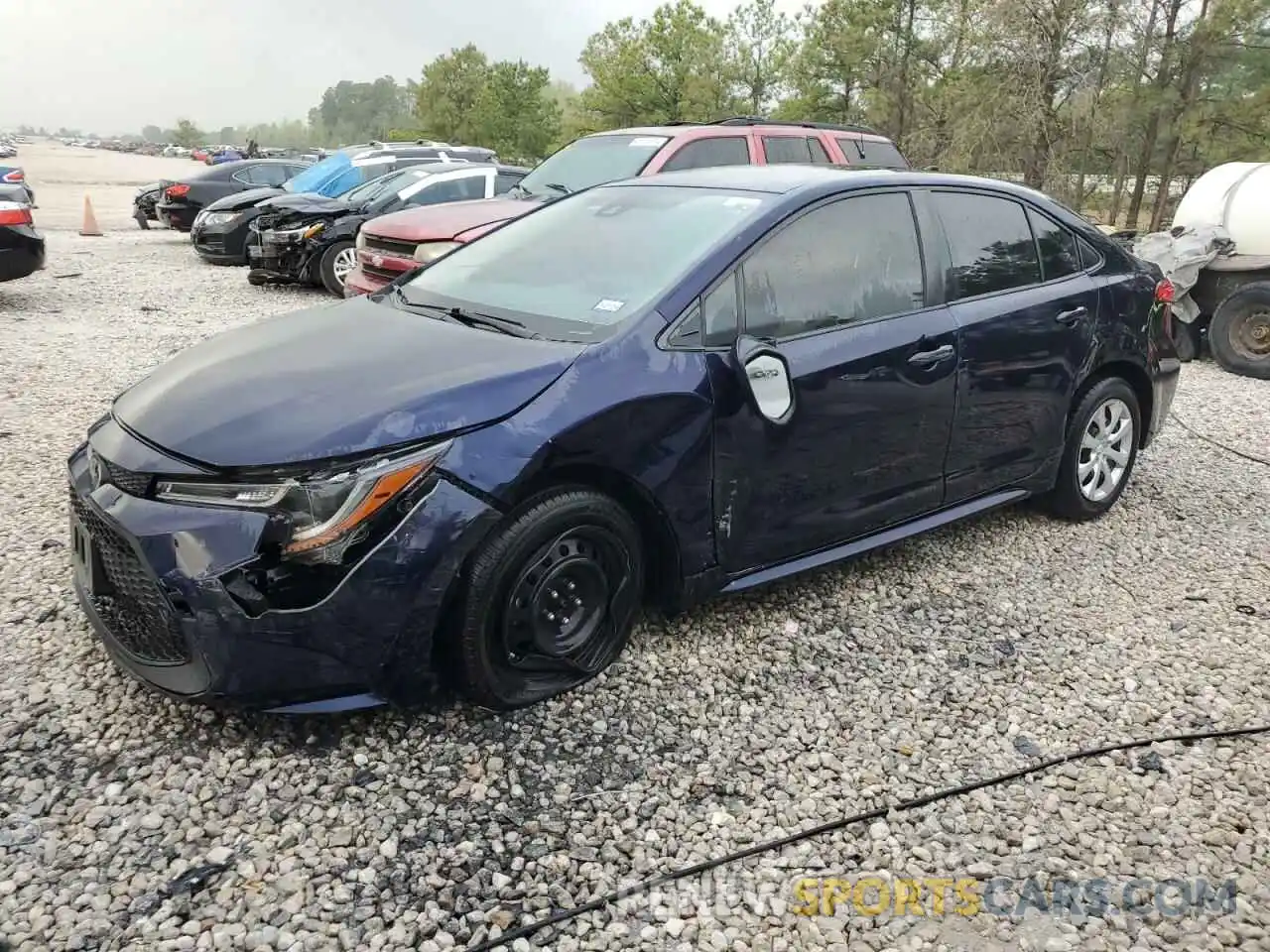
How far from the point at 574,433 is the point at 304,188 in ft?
45.7

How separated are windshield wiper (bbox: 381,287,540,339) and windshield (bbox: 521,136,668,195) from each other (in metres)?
4.84

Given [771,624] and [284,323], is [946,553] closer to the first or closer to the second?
[771,624]

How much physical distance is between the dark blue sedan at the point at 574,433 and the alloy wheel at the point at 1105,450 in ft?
0.95

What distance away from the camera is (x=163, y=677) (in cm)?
264

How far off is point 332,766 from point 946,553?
2.87 m

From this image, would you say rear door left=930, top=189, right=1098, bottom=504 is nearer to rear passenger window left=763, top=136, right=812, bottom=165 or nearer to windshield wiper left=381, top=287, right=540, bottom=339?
windshield wiper left=381, top=287, right=540, bottom=339

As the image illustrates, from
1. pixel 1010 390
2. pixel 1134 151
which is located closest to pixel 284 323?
pixel 1010 390

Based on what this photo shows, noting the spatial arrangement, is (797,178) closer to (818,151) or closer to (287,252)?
(818,151)

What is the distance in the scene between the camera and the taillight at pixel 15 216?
9.10m

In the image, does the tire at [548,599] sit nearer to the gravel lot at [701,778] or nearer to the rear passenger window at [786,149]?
the gravel lot at [701,778]

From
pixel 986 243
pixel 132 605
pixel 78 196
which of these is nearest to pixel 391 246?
pixel 986 243

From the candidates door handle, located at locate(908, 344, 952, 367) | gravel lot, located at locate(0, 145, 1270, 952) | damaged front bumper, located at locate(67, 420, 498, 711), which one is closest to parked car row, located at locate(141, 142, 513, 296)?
gravel lot, located at locate(0, 145, 1270, 952)

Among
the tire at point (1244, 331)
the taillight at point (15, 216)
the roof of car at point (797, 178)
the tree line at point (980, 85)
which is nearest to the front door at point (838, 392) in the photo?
the roof of car at point (797, 178)

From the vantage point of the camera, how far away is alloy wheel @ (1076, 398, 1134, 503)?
466cm
